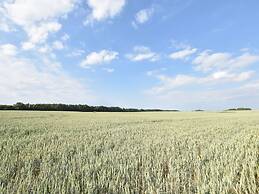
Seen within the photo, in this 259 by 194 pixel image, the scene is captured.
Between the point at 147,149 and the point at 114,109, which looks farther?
the point at 114,109

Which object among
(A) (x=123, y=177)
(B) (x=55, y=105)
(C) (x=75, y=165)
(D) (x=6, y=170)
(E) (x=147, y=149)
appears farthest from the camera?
(B) (x=55, y=105)

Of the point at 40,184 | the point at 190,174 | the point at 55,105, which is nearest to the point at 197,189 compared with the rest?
the point at 190,174

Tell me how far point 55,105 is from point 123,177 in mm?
64913

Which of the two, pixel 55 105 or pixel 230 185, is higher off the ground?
pixel 55 105

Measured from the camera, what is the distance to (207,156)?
7.46 meters

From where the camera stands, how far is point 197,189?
15.8 feet

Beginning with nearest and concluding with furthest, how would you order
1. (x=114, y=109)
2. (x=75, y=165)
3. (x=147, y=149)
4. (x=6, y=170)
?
(x=6, y=170)
(x=75, y=165)
(x=147, y=149)
(x=114, y=109)

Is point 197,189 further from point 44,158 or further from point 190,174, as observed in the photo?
point 44,158

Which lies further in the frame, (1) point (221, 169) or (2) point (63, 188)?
(1) point (221, 169)

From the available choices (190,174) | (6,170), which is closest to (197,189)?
(190,174)

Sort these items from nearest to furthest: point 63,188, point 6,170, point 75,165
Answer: point 63,188 → point 6,170 → point 75,165

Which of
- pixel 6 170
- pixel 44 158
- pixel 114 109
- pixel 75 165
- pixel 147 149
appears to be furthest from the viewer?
pixel 114 109

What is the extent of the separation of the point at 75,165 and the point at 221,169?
285 cm

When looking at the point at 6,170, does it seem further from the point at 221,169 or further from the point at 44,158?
the point at 221,169
